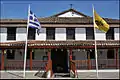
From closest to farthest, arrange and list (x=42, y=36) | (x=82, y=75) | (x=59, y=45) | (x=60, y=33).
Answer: (x=82, y=75)
(x=59, y=45)
(x=42, y=36)
(x=60, y=33)

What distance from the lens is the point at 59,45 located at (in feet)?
76.0

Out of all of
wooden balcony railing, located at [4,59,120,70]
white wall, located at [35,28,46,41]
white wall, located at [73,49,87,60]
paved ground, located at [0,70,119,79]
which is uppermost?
white wall, located at [35,28,46,41]

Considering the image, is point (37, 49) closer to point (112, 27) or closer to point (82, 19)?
point (82, 19)

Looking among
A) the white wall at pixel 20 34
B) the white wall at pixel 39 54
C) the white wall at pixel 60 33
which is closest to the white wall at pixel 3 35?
the white wall at pixel 20 34

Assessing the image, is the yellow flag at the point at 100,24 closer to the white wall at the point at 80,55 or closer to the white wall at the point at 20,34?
the white wall at the point at 80,55

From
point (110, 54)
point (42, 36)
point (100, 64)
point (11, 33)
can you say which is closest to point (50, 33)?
point (42, 36)

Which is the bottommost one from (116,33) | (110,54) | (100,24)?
(110,54)

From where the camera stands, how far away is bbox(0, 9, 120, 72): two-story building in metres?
23.5

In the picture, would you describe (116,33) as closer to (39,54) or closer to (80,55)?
(80,55)

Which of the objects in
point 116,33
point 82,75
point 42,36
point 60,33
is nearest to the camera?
point 82,75

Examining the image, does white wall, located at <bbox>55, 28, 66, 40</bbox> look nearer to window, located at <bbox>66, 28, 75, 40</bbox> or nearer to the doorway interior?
window, located at <bbox>66, 28, 75, 40</bbox>

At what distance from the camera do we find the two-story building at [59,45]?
23.5m

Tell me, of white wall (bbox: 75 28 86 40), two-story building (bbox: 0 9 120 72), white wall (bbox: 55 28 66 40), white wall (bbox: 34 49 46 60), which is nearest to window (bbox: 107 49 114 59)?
two-story building (bbox: 0 9 120 72)

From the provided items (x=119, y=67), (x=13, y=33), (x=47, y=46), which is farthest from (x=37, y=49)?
(x=119, y=67)
